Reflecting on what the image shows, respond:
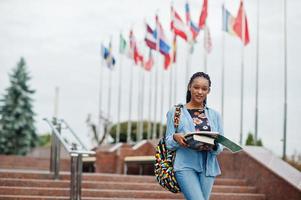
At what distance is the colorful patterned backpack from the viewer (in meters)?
4.56

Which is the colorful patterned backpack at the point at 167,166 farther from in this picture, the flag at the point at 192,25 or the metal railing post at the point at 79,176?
the flag at the point at 192,25

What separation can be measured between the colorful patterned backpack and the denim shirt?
1.5 inches

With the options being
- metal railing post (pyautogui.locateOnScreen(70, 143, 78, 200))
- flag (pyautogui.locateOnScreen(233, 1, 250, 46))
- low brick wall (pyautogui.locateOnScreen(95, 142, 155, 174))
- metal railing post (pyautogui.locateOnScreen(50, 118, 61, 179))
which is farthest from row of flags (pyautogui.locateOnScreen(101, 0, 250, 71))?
metal railing post (pyautogui.locateOnScreen(70, 143, 78, 200))

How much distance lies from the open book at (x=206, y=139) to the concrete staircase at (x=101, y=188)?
4526 millimetres

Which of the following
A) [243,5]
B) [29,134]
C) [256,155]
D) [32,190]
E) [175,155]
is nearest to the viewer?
[175,155]

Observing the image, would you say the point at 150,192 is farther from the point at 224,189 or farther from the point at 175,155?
the point at 175,155

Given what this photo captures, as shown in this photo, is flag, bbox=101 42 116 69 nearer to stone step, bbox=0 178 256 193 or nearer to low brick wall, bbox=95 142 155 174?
low brick wall, bbox=95 142 155 174

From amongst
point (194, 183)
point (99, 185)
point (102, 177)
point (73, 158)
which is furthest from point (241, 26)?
point (194, 183)

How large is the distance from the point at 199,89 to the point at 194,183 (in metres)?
0.70

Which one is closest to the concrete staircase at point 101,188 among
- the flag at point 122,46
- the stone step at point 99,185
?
the stone step at point 99,185

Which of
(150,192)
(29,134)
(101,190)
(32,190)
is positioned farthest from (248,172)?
(29,134)

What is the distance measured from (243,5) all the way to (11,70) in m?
22.3

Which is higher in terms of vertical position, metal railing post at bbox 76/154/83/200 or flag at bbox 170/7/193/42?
flag at bbox 170/7/193/42

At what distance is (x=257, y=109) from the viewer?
18000 mm
